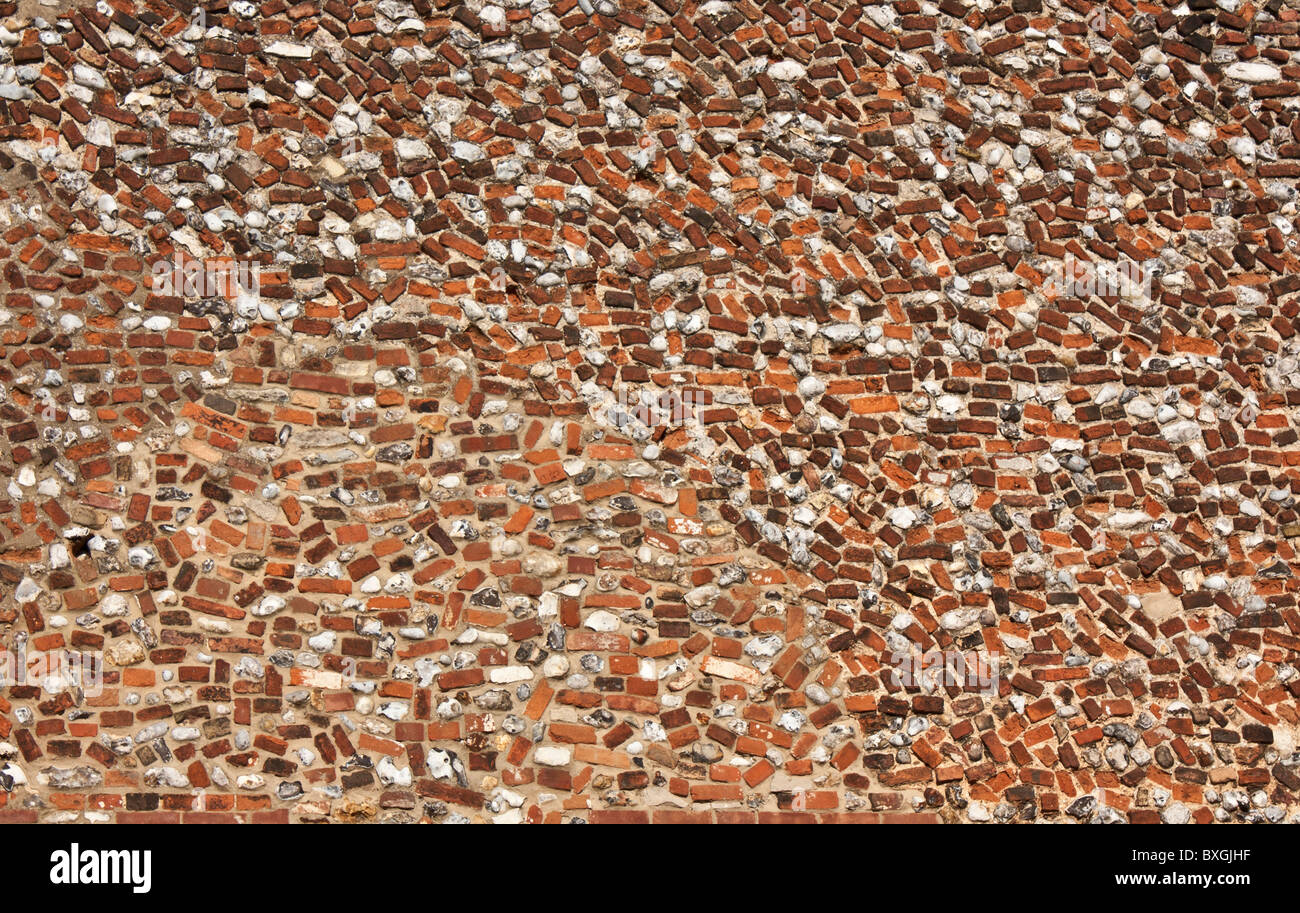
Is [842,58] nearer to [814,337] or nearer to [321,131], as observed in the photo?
[814,337]

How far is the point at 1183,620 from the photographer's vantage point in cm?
586

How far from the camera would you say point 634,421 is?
5734 millimetres

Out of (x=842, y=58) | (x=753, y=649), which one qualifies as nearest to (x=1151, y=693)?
(x=753, y=649)

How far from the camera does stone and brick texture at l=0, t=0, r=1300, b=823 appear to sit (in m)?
5.38

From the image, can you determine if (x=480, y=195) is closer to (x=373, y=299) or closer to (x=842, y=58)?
(x=373, y=299)

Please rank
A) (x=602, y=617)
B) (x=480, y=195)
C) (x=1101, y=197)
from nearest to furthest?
(x=602, y=617) < (x=480, y=195) < (x=1101, y=197)

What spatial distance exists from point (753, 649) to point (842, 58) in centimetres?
285

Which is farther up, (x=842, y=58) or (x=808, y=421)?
(x=842, y=58)

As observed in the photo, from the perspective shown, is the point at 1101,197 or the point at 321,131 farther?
the point at 1101,197

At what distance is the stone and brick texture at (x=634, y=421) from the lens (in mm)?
5383

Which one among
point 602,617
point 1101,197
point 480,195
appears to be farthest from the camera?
point 1101,197

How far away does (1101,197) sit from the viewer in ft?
20.6

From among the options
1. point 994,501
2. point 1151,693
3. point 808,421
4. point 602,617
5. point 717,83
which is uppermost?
point 717,83

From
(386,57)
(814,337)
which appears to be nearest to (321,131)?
(386,57)
